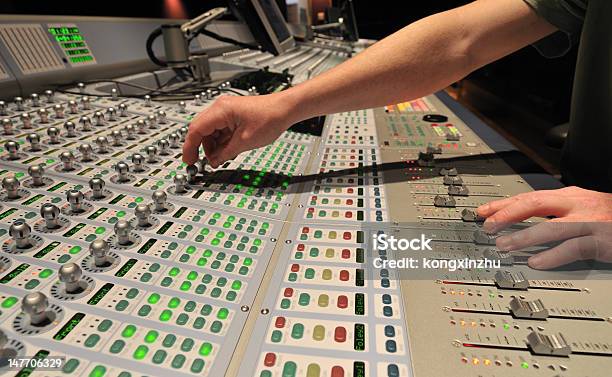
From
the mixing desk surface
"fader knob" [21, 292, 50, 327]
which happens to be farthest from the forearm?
"fader knob" [21, 292, 50, 327]

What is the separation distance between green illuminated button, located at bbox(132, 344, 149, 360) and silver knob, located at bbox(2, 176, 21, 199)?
404 millimetres

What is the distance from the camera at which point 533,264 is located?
22.9 inches

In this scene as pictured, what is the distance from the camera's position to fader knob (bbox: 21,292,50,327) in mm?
413

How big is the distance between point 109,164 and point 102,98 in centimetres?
51

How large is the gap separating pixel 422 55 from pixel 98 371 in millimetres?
926

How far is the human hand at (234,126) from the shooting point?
83 centimetres

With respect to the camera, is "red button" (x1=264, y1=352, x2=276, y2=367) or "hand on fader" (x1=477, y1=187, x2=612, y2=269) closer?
"red button" (x1=264, y1=352, x2=276, y2=367)

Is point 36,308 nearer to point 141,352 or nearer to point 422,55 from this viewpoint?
point 141,352

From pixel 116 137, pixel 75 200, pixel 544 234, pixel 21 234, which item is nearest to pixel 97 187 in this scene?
pixel 75 200

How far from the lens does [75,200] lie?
2.03 ft

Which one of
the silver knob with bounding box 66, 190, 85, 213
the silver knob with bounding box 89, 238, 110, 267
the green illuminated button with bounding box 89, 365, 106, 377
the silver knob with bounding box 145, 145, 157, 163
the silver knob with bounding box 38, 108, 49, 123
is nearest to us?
the green illuminated button with bounding box 89, 365, 106, 377

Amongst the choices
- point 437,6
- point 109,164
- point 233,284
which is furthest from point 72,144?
point 437,6

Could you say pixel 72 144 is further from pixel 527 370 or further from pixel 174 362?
pixel 527 370

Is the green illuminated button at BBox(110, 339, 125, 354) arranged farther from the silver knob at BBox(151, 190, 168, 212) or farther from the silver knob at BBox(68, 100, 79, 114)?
the silver knob at BBox(68, 100, 79, 114)
